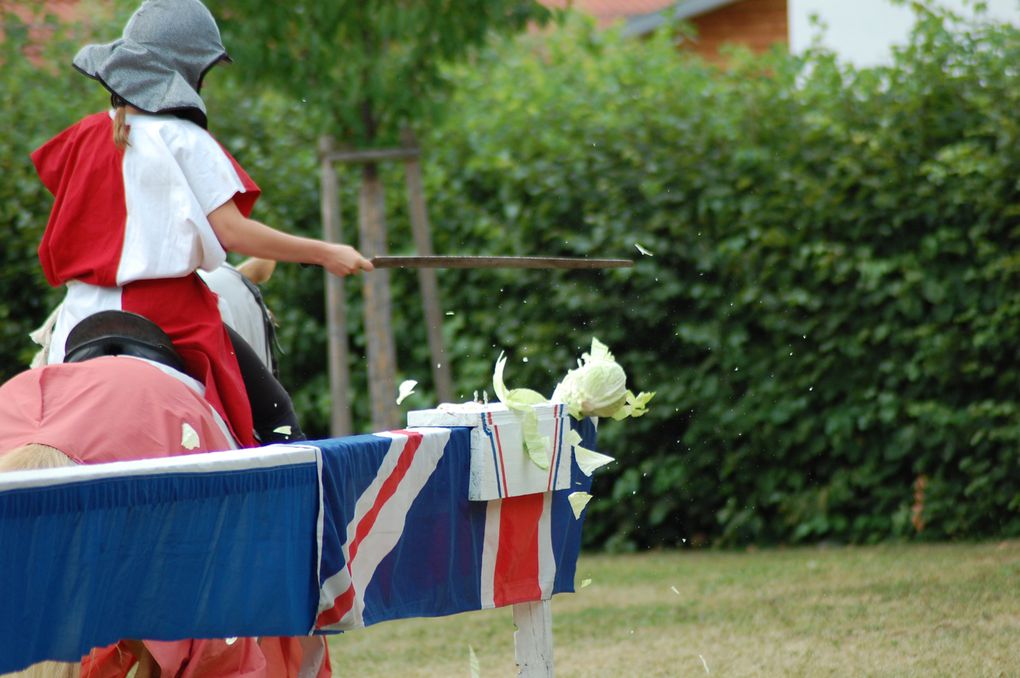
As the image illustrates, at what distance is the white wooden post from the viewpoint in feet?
12.7

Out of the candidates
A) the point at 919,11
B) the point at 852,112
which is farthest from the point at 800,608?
the point at 919,11

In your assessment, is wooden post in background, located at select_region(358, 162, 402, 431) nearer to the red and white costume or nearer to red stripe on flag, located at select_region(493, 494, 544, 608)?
red stripe on flag, located at select_region(493, 494, 544, 608)

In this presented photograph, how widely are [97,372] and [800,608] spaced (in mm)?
3739

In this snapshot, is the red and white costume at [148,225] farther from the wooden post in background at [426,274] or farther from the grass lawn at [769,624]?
the wooden post in background at [426,274]

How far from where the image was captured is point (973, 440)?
272 inches

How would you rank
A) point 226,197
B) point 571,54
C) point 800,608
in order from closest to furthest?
point 226,197 < point 800,608 < point 571,54

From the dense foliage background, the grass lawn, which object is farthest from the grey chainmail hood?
the dense foliage background

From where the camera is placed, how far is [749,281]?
7.52 meters

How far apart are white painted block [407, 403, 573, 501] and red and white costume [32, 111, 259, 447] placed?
58 cm

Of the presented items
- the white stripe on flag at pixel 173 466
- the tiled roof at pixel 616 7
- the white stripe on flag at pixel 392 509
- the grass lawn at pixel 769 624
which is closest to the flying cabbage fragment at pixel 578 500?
the white stripe on flag at pixel 392 509

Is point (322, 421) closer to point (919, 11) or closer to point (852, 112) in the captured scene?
point (852, 112)

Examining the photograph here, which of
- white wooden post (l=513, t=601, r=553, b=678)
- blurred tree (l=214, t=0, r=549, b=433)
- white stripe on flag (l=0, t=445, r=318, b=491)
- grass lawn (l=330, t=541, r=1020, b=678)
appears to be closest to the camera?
white stripe on flag (l=0, t=445, r=318, b=491)

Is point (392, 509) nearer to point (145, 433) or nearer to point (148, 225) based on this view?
point (145, 433)

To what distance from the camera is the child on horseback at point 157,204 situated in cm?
354
